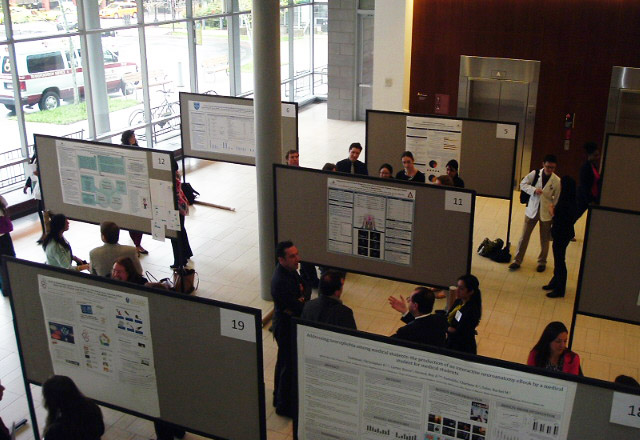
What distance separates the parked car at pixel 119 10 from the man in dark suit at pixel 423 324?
31.8ft

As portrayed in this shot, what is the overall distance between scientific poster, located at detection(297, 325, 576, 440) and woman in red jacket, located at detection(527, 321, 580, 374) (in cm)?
156

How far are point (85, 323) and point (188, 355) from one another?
31.2 inches

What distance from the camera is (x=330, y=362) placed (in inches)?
154

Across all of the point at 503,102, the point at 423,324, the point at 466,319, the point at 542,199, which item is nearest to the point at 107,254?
the point at 423,324

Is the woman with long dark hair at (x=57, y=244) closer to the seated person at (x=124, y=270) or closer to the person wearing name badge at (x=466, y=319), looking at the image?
the seated person at (x=124, y=270)

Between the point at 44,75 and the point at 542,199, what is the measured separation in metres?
8.35

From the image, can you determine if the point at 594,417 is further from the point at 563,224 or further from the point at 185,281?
the point at 185,281

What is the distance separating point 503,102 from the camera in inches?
536

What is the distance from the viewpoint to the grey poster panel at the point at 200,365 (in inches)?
166

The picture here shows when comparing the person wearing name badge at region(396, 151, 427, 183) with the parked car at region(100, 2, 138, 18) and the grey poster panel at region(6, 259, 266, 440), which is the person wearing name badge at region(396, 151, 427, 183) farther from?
the parked car at region(100, 2, 138, 18)

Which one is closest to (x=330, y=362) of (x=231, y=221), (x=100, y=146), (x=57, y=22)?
(x=100, y=146)

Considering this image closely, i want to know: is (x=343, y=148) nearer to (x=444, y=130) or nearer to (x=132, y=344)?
(x=444, y=130)

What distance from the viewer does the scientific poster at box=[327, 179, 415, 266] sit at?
22.5 feet

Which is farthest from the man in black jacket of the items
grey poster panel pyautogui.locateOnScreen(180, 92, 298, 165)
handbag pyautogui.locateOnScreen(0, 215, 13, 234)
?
grey poster panel pyautogui.locateOnScreen(180, 92, 298, 165)
